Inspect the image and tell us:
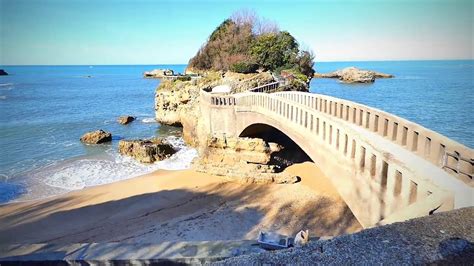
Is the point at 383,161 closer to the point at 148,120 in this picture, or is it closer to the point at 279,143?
the point at 279,143

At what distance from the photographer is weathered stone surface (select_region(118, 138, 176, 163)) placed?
2375 centimetres

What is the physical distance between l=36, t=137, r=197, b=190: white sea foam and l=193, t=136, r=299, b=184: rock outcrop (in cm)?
251

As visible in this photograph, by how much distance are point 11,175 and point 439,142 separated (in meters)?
25.4

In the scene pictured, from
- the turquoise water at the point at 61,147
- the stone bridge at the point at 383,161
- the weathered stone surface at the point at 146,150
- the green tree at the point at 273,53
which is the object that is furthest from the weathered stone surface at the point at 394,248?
the green tree at the point at 273,53

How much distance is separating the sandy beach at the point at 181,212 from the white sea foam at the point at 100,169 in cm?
186

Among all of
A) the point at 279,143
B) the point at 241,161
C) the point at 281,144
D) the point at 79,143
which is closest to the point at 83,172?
the point at 79,143

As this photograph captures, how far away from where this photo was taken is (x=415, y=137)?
8.63 m

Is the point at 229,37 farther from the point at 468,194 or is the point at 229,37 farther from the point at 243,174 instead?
the point at 468,194

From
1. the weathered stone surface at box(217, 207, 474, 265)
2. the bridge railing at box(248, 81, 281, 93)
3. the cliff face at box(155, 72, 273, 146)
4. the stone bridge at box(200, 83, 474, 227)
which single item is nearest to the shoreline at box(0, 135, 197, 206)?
the cliff face at box(155, 72, 273, 146)

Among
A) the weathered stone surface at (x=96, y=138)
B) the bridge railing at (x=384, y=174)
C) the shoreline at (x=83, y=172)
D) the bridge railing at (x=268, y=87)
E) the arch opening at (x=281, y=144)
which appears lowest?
the shoreline at (x=83, y=172)

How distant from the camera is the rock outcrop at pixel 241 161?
18.0 m

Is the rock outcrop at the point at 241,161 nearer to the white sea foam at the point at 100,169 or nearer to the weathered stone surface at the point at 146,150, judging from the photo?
the white sea foam at the point at 100,169

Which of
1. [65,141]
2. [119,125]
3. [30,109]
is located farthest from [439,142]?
[30,109]

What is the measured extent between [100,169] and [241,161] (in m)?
10.8
